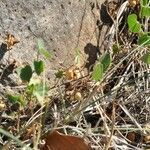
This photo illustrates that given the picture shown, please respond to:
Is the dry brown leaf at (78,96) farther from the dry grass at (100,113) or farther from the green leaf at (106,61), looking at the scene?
the green leaf at (106,61)

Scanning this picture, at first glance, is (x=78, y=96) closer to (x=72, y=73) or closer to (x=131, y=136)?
(x=72, y=73)

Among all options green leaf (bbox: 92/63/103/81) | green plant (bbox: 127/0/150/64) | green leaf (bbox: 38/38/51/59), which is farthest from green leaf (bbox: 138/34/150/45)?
green leaf (bbox: 38/38/51/59)

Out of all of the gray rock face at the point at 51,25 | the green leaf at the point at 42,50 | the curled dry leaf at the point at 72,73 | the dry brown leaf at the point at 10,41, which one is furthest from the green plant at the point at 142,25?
the dry brown leaf at the point at 10,41

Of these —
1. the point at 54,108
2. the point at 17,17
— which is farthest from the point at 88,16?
the point at 54,108

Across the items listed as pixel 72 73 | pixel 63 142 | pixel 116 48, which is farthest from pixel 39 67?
pixel 116 48

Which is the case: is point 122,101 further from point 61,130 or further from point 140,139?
point 61,130

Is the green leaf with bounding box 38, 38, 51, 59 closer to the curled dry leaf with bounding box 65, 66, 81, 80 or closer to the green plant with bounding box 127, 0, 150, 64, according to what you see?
the curled dry leaf with bounding box 65, 66, 81, 80
